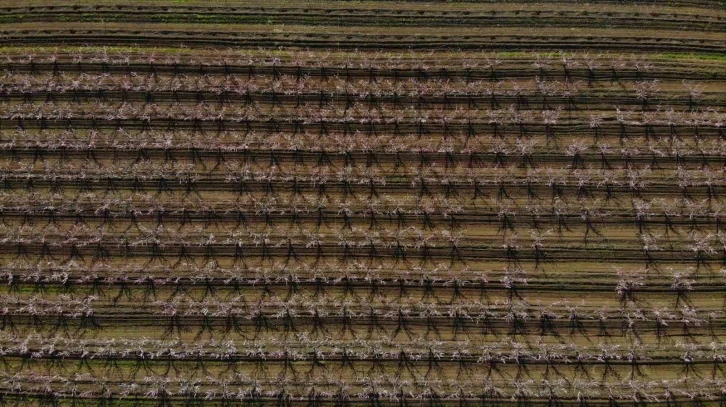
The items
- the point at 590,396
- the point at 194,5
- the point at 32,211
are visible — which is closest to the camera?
the point at 590,396

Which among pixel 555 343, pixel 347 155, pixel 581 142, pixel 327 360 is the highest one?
pixel 581 142

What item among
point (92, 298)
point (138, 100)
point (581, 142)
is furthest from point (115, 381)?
point (581, 142)

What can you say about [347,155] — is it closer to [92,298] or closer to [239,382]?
[239,382]

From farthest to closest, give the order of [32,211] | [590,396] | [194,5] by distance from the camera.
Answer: [194,5] < [32,211] < [590,396]

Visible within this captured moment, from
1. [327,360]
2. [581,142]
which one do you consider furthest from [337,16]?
[327,360]

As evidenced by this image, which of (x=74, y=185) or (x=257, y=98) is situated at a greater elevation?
(x=257, y=98)

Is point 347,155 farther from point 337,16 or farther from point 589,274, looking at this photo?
point 589,274

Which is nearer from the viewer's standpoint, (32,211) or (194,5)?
(32,211)
